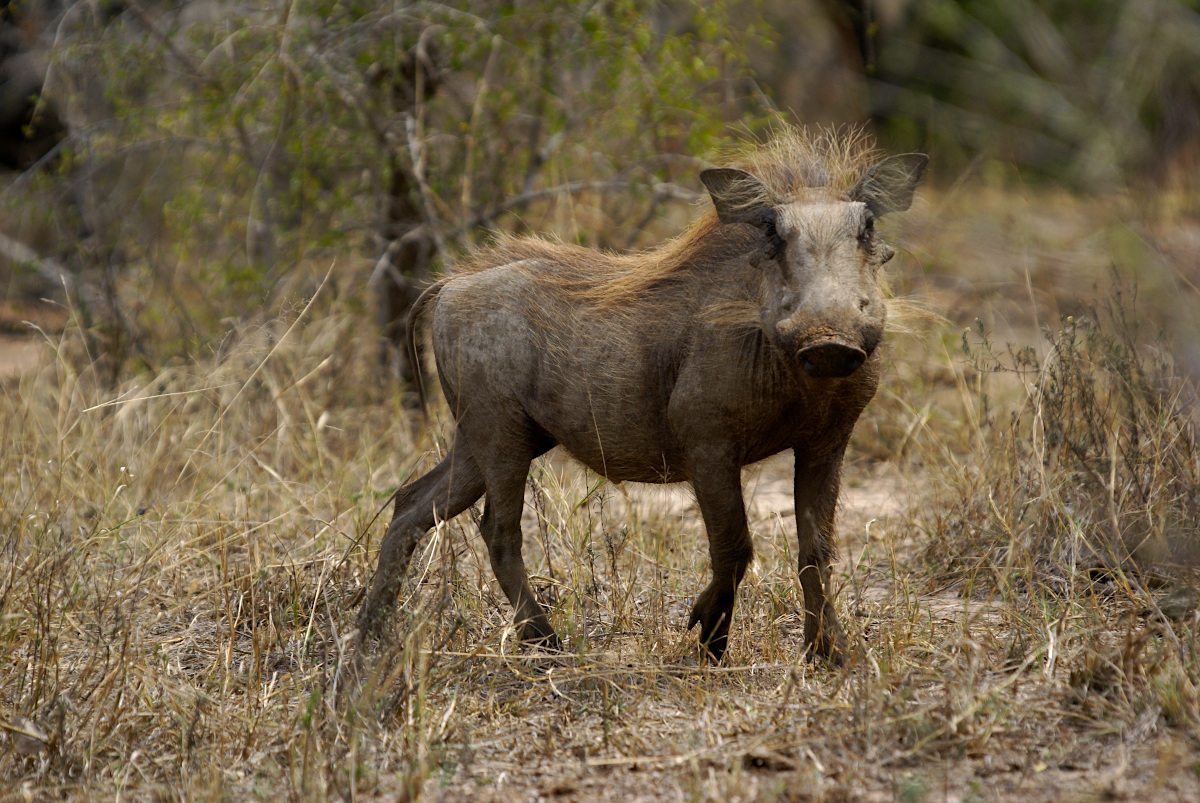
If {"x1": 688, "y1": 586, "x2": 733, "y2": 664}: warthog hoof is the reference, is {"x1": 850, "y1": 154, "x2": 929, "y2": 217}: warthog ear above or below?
above

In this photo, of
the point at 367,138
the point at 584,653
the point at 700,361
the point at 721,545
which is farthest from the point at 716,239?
the point at 367,138

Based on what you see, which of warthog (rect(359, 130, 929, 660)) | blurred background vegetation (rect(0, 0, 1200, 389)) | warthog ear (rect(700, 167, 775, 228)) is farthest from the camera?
blurred background vegetation (rect(0, 0, 1200, 389))

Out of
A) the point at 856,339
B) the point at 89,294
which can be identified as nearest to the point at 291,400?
Result: the point at 89,294

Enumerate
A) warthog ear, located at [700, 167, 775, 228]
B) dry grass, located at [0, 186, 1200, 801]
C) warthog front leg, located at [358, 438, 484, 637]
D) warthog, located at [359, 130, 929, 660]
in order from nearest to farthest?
dry grass, located at [0, 186, 1200, 801] → warthog, located at [359, 130, 929, 660] → warthog ear, located at [700, 167, 775, 228] → warthog front leg, located at [358, 438, 484, 637]

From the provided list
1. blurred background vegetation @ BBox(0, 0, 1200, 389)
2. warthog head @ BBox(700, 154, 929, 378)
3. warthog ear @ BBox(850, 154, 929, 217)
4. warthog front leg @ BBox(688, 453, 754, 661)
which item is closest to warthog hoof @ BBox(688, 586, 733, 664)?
warthog front leg @ BBox(688, 453, 754, 661)

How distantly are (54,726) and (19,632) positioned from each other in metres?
0.66

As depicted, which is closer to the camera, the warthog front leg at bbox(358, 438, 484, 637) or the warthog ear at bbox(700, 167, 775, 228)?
the warthog ear at bbox(700, 167, 775, 228)

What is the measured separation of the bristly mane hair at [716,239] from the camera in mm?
2986

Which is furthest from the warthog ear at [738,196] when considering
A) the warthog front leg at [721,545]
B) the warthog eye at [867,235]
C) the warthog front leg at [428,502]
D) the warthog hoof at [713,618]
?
the warthog front leg at [428,502]

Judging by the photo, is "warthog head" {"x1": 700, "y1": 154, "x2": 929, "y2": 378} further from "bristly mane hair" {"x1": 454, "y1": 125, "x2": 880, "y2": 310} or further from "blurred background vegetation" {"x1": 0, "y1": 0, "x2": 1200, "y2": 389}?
"blurred background vegetation" {"x1": 0, "y1": 0, "x2": 1200, "y2": 389}

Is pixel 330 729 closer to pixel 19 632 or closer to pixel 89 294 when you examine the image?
pixel 19 632

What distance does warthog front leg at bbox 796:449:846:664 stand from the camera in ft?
9.95

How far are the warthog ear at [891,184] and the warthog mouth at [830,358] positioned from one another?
1.84ft

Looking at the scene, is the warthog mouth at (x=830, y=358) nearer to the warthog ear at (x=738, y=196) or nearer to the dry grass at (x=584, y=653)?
the warthog ear at (x=738, y=196)
